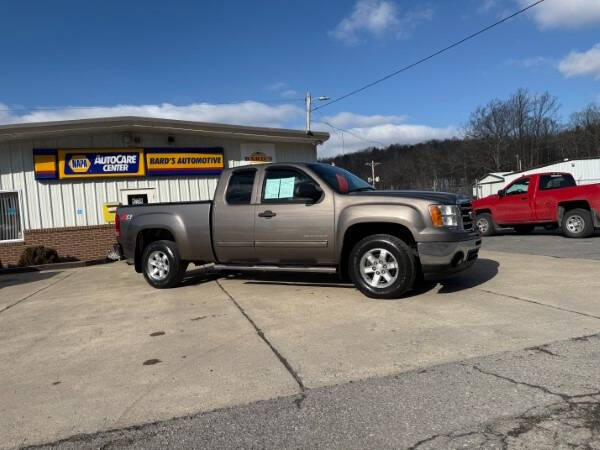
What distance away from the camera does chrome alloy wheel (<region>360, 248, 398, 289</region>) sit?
5.94 meters

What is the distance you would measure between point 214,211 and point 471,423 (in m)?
5.14

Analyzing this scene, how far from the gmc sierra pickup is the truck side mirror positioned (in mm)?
14

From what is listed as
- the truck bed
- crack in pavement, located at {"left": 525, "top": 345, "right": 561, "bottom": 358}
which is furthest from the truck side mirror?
crack in pavement, located at {"left": 525, "top": 345, "right": 561, "bottom": 358}

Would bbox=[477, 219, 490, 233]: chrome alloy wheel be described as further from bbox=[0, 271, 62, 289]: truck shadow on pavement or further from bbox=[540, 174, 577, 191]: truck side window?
bbox=[0, 271, 62, 289]: truck shadow on pavement

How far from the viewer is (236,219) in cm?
693

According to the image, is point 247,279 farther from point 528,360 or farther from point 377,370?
point 528,360

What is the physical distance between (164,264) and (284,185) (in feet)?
8.54

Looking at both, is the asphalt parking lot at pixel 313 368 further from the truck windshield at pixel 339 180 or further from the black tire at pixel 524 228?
the black tire at pixel 524 228

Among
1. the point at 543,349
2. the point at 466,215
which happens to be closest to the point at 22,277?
the point at 466,215

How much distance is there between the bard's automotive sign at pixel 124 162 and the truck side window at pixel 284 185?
7753mm

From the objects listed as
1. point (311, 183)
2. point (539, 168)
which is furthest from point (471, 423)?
point (539, 168)

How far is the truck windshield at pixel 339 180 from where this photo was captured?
6445 millimetres

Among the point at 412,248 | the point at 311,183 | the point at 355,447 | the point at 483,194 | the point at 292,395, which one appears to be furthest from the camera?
the point at 483,194

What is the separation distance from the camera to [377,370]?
3711mm
